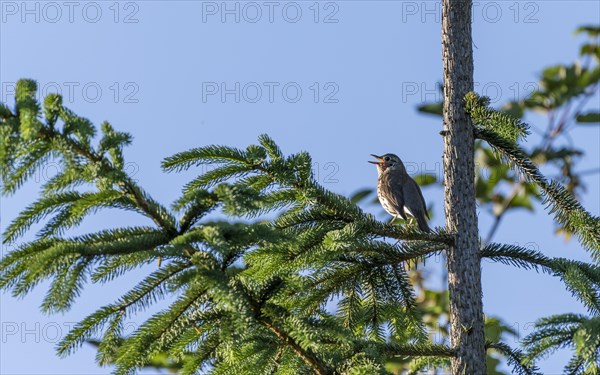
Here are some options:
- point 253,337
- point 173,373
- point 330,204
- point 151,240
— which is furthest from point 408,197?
point 151,240

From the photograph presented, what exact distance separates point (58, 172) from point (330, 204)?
50.0 inches

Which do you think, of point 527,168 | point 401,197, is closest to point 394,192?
point 401,197

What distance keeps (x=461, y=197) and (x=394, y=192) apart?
2.26m

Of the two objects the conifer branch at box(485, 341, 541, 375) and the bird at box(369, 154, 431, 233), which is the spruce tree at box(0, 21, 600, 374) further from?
the bird at box(369, 154, 431, 233)

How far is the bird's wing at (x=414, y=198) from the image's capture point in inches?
239

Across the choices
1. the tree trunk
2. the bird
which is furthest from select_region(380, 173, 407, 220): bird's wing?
the tree trunk

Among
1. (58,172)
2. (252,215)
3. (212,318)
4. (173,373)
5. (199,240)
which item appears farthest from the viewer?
(173,373)

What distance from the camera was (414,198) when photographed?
6.18 meters

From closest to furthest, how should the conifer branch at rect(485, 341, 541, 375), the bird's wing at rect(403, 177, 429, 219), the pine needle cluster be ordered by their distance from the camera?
the pine needle cluster, the conifer branch at rect(485, 341, 541, 375), the bird's wing at rect(403, 177, 429, 219)

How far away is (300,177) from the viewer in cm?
360

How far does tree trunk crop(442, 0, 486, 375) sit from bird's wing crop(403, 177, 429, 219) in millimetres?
1981

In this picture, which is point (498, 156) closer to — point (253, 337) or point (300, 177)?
point (300, 177)

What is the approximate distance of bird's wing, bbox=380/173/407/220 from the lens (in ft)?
20.0

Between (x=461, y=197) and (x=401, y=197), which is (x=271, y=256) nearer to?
(x=461, y=197)
